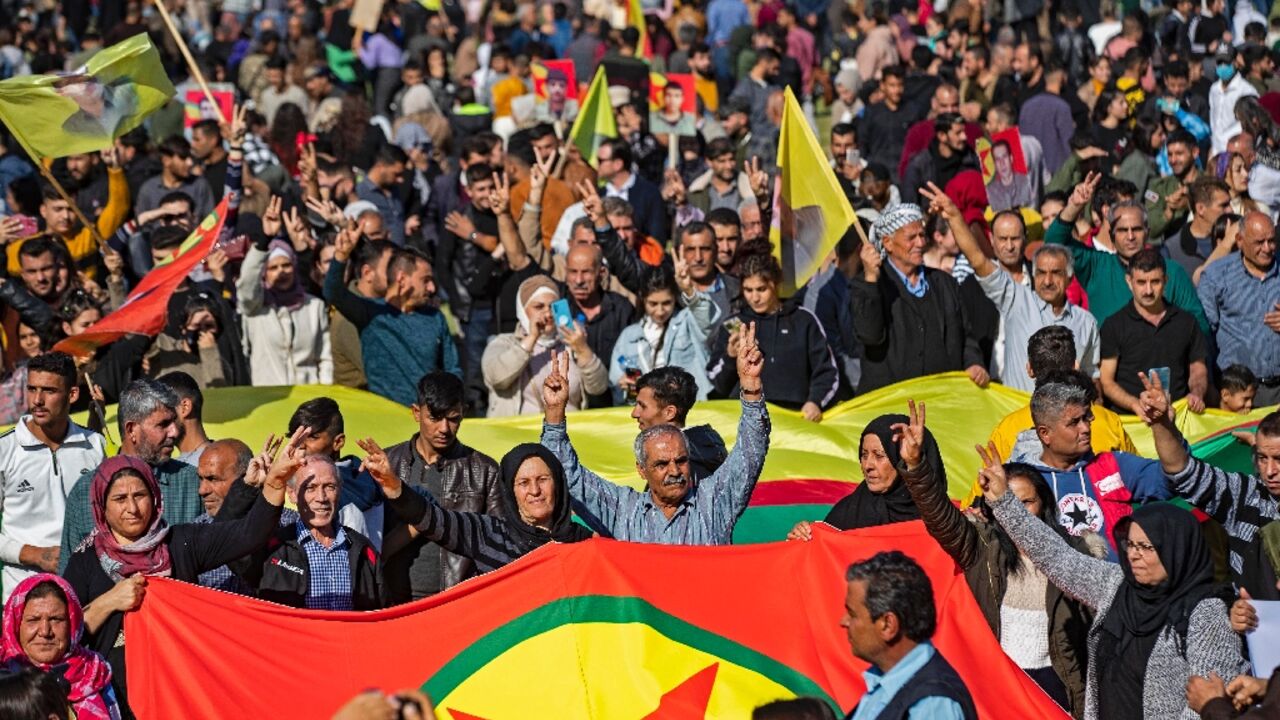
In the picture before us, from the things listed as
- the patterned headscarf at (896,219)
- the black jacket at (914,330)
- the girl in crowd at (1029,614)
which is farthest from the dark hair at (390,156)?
the girl in crowd at (1029,614)

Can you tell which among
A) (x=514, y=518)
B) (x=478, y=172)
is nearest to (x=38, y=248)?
(x=478, y=172)

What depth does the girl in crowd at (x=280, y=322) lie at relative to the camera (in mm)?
12516

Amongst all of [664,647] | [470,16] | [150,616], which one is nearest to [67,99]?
[150,616]

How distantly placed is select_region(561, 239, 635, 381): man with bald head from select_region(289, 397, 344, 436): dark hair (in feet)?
10.9

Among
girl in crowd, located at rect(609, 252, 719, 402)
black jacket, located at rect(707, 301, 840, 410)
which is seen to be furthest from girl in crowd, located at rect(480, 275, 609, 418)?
black jacket, located at rect(707, 301, 840, 410)

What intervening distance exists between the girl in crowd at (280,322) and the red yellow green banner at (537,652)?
4495 millimetres

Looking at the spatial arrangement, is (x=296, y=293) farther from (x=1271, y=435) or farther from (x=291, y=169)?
(x=1271, y=435)

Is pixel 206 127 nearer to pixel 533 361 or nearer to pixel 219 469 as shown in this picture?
pixel 533 361

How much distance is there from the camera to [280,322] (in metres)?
12.6

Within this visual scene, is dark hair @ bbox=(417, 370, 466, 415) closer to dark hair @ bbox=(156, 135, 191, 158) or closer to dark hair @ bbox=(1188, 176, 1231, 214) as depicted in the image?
dark hair @ bbox=(1188, 176, 1231, 214)

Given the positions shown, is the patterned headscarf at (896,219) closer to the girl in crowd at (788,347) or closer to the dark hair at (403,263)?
the girl in crowd at (788,347)

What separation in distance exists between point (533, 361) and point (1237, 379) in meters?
4.03

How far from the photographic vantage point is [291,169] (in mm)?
17516

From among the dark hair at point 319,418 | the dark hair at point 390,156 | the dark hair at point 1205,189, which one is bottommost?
the dark hair at point 319,418
